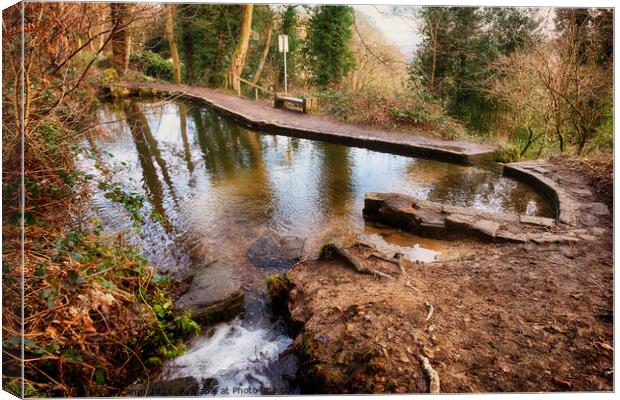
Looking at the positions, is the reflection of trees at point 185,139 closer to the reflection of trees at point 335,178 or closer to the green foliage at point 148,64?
the green foliage at point 148,64

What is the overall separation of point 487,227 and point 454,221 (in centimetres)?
33

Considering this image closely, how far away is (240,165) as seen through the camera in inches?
286

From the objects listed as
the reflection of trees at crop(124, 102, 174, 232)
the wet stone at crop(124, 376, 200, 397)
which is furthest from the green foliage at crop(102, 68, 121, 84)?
the wet stone at crop(124, 376, 200, 397)

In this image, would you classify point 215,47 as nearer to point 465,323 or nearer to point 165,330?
point 165,330

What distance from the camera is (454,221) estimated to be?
4391mm

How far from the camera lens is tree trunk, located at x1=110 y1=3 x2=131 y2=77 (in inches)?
108

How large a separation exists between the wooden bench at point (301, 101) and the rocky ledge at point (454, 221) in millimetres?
5492

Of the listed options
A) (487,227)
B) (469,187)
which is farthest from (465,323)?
(469,187)

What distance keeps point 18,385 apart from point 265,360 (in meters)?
1.36

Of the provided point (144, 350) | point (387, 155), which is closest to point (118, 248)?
point (144, 350)

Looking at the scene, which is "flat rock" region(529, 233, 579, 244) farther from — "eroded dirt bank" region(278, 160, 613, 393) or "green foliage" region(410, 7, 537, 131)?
"green foliage" region(410, 7, 537, 131)

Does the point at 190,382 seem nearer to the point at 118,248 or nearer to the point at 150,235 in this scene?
the point at 118,248

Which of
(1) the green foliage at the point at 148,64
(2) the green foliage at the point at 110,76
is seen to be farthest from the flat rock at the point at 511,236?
(2) the green foliage at the point at 110,76

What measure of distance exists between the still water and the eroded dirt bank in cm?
41
